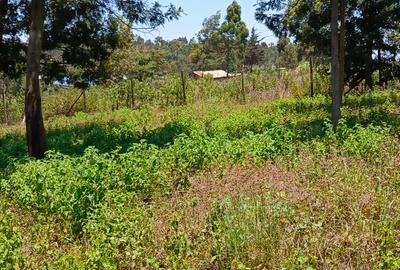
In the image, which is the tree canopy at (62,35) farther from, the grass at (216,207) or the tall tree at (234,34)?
the tall tree at (234,34)

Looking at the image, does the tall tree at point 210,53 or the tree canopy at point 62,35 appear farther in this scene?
the tall tree at point 210,53

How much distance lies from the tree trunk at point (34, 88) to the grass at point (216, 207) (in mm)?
1909

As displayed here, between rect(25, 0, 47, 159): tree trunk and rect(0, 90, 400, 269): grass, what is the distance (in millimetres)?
1909

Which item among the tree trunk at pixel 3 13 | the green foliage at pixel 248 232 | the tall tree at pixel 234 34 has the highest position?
the tall tree at pixel 234 34

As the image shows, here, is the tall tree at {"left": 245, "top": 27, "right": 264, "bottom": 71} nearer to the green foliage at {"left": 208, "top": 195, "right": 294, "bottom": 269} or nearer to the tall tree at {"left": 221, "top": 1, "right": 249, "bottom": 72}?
the tall tree at {"left": 221, "top": 1, "right": 249, "bottom": 72}

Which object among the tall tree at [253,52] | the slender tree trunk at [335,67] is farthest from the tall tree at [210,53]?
the slender tree trunk at [335,67]

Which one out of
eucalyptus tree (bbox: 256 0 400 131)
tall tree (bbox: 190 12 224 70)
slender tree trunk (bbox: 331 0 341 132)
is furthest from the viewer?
tall tree (bbox: 190 12 224 70)

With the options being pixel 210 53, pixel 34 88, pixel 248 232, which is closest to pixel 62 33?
pixel 34 88

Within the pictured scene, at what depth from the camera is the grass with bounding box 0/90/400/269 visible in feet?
13.1

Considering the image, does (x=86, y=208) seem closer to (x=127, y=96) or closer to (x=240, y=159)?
(x=240, y=159)

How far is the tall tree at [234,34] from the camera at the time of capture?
192ft

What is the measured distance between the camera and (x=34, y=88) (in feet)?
35.9

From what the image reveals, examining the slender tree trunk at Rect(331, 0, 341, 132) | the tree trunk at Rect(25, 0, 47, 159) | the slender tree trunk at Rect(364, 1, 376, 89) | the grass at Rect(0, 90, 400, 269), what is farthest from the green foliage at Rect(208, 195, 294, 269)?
the slender tree trunk at Rect(364, 1, 376, 89)

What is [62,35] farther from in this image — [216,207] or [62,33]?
[216,207]
